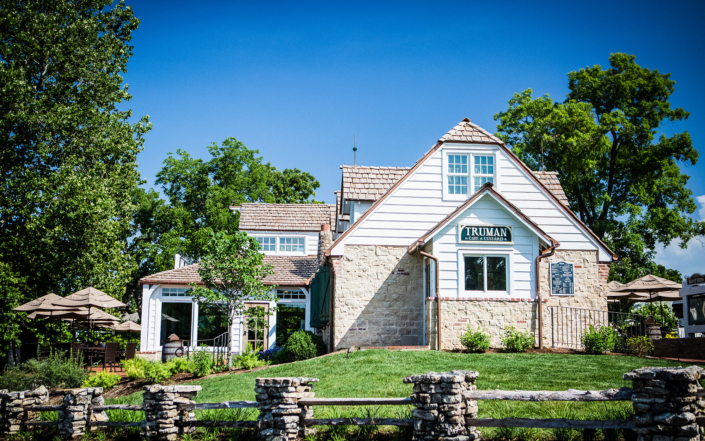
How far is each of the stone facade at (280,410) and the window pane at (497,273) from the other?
9.05 meters

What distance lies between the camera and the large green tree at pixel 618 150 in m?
28.2

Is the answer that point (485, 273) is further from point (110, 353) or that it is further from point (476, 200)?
point (110, 353)

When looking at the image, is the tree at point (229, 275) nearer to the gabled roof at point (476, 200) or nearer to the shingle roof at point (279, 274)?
the shingle roof at point (279, 274)

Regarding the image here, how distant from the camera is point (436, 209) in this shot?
17797mm

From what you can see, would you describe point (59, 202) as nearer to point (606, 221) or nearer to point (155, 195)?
point (155, 195)

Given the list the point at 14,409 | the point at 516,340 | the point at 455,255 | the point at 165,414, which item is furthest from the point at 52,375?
the point at 516,340

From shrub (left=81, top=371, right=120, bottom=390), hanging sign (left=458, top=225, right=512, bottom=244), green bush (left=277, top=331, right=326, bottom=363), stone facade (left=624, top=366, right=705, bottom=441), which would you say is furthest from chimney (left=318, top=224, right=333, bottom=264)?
stone facade (left=624, top=366, right=705, bottom=441)

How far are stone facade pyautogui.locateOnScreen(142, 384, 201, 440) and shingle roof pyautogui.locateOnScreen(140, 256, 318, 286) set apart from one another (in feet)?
39.4

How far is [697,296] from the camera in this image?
19.1m

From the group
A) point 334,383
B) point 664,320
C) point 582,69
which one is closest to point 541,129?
point 582,69

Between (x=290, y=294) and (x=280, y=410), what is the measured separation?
15163mm

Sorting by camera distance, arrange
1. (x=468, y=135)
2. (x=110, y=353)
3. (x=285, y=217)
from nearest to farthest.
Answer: (x=468, y=135)
(x=110, y=353)
(x=285, y=217)

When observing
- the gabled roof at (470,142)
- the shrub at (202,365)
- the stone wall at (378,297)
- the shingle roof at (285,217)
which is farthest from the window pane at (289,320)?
the shrub at (202,365)

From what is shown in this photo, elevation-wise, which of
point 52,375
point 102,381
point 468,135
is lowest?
point 102,381
